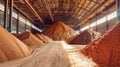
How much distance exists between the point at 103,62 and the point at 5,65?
108 inches

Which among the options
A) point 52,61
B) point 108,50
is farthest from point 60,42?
point 52,61

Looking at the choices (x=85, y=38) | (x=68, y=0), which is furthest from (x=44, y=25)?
(x=85, y=38)

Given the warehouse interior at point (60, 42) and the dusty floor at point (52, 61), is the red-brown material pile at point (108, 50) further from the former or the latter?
the dusty floor at point (52, 61)

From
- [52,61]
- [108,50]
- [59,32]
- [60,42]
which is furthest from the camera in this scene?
[59,32]

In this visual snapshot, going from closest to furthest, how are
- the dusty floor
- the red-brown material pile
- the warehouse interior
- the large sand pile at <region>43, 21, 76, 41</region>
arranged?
1. the dusty floor
2. the warehouse interior
3. the red-brown material pile
4. the large sand pile at <region>43, 21, 76, 41</region>

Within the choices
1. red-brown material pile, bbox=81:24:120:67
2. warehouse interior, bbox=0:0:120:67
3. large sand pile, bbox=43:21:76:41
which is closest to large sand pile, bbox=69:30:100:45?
warehouse interior, bbox=0:0:120:67

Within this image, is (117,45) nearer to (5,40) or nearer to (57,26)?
(5,40)

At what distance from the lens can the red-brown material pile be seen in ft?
18.2

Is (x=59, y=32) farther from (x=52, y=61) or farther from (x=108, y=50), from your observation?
(x=52, y=61)

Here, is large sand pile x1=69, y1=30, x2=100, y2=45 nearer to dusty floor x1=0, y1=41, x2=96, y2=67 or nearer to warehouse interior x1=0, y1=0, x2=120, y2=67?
warehouse interior x1=0, y1=0, x2=120, y2=67

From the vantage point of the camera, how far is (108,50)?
19.7 feet

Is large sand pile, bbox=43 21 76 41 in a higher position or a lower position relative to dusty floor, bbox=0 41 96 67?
higher

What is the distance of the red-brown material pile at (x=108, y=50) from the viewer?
5559mm

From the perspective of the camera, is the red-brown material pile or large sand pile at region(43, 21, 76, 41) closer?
the red-brown material pile
